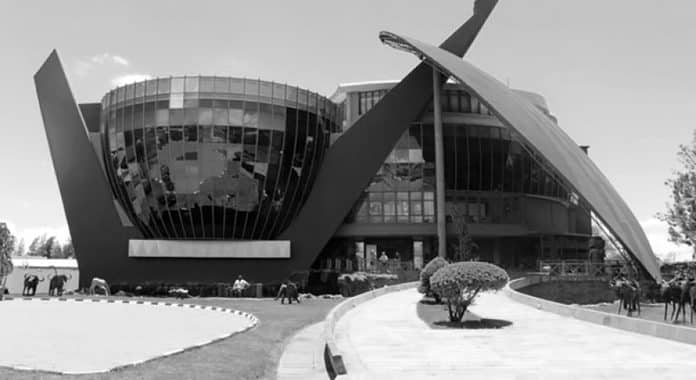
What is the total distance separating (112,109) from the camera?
50.8 m

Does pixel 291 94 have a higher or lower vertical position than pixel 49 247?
higher

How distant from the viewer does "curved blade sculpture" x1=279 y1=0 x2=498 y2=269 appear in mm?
49875

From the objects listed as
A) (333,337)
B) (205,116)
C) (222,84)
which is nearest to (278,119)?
(222,84)

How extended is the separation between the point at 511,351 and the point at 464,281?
5.40 meters

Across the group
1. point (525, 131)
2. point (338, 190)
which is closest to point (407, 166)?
point (338, 190)

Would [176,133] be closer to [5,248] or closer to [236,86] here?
[236,86]

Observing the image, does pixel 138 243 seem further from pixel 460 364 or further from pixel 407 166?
pixel 460 364

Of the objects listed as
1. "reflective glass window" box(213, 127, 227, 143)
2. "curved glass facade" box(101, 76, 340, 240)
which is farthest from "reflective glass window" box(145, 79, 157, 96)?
"reflective glass window" box(213, 127, 227, 143)

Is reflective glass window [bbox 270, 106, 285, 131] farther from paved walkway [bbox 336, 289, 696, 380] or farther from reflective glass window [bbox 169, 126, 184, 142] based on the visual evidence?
paved walkway [bbox 336, 289, 696, 380]

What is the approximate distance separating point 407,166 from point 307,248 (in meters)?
11.3

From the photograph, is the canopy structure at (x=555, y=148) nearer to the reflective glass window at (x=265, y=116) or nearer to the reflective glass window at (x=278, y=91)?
the reflective glass window at (x=278, y=91)

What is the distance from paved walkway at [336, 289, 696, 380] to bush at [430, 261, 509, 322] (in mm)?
1399

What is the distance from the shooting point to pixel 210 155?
157 feet

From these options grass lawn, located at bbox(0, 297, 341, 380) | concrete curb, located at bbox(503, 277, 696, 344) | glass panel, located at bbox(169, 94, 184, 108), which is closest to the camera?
grass lawn, located at bbox(0, 297, 341, 380)
